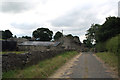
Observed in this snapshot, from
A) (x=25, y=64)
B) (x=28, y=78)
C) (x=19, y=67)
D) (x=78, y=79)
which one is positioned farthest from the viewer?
(x=25, y=64)

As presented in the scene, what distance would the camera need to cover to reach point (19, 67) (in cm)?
926

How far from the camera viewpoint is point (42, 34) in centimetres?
8700

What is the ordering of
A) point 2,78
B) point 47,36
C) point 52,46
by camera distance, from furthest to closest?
point 47,36 → point 52,46 → point 2,78

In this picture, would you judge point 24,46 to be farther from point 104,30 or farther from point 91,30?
point 91,30

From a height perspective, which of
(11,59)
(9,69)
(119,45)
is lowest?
(9,69)

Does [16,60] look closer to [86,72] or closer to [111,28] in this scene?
[86,72]

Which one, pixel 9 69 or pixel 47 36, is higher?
pixel 47 36

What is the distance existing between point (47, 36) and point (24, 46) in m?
40.5

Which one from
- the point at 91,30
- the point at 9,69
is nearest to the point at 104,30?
Answer: the point at 9,69

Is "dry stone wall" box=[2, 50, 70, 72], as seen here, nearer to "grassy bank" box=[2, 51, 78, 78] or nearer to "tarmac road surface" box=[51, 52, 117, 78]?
→ "grassy bank" box=[2, 51, 78, 78]

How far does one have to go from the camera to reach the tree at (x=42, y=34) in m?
87.0

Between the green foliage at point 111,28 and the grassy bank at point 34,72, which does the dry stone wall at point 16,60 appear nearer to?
the grassy bank at point 34,72

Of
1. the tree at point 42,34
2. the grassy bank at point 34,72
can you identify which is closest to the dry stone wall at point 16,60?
the grassy bank at point 34,72

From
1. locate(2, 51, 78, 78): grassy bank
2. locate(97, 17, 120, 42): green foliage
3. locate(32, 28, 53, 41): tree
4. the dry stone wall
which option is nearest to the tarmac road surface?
locate(2, 51, 78, 78): grassy bank
